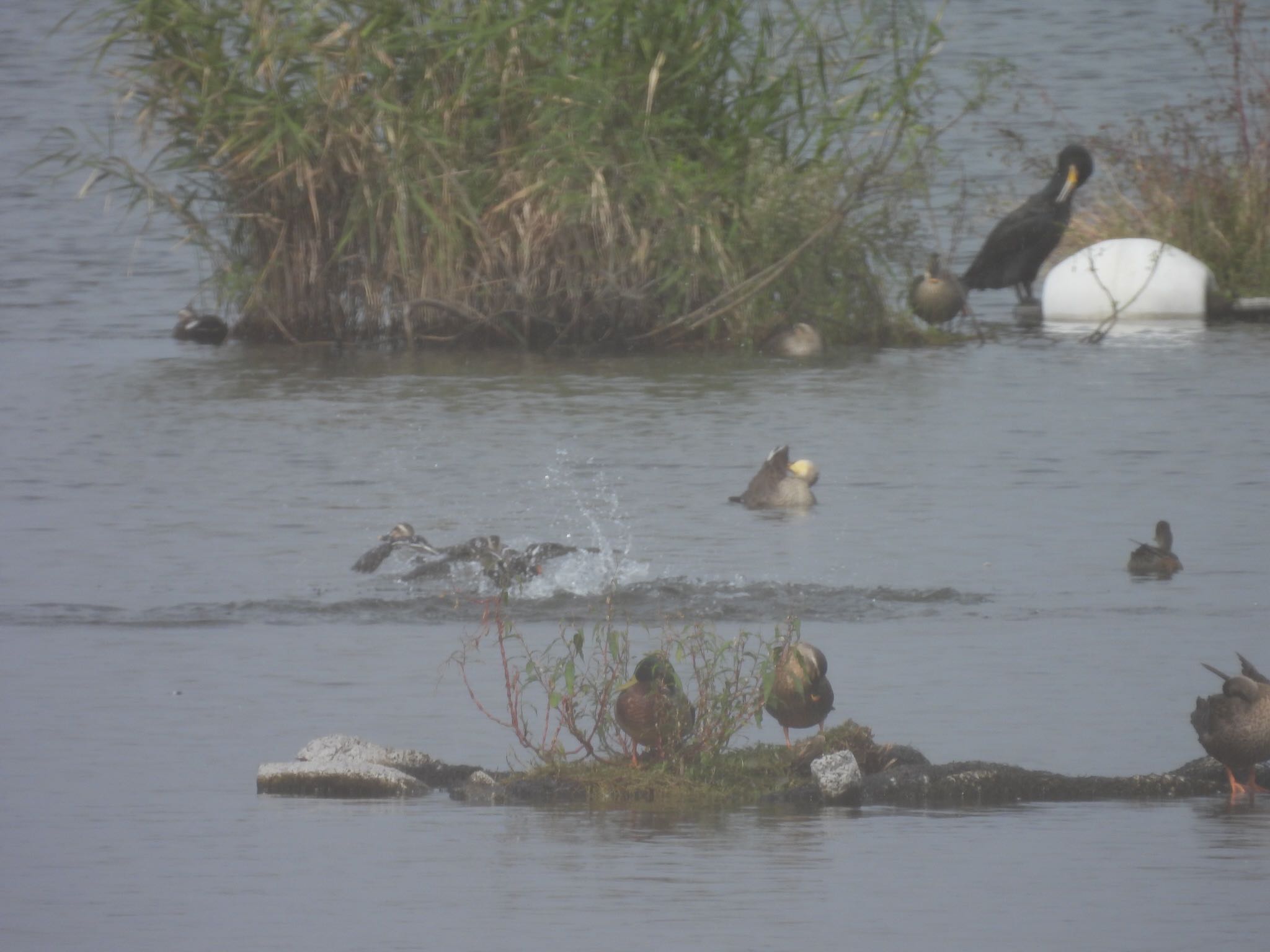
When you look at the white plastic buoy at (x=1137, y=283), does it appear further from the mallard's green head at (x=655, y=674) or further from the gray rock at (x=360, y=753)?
the gray rock at (x=360, y=753)

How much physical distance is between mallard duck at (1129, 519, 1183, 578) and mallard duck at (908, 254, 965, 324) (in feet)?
23.9

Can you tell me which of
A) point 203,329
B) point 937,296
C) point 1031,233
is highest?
point 1031,233

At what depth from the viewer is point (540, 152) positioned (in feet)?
48.5

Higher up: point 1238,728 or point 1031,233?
point 1031,233

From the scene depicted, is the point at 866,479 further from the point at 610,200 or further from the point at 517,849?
the point at 517,849

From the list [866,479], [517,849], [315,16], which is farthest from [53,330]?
[517,849]

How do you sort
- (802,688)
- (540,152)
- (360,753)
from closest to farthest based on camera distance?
(360,753) → (802,688) → (540,152)

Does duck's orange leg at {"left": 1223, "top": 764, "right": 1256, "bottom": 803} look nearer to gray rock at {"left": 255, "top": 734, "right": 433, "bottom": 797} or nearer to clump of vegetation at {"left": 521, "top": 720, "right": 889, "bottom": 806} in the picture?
clump of vegetation at {"left": 521, "top": 720, "right": 889, "bottom": 806}

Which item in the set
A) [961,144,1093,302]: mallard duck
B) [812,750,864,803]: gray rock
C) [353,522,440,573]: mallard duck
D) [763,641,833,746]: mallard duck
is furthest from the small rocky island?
[961,144,1093,302]: mallard duck

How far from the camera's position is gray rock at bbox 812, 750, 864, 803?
19.8 feet

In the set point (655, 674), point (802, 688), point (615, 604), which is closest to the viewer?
point (655, 674)

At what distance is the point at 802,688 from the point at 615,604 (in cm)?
224

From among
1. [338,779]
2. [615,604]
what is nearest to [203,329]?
[615,604]

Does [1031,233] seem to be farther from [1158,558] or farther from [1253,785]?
[1253,785]
